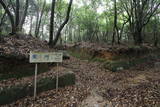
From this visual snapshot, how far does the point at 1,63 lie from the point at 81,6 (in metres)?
23.4

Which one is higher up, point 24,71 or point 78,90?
point 24,71

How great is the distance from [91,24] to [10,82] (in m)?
22.6

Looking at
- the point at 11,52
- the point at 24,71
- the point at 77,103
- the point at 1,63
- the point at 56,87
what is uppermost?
the point at 11,52

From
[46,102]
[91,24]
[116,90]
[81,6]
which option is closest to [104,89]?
[116,90]

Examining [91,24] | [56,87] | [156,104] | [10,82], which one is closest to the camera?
[156,104]

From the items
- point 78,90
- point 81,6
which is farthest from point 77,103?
point 81,6

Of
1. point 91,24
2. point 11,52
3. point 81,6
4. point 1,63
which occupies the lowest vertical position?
point 1,63

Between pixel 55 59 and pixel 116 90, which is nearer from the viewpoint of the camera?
pixel 55 59

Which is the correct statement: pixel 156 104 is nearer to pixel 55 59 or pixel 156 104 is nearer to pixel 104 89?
pixel 104 89

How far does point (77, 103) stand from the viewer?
13.7 ft

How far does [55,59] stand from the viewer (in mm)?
4750

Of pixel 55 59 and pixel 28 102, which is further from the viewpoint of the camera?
pixel 55 59

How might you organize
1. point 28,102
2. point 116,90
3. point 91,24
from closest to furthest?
point 28,102, point 116,90, point 91,24

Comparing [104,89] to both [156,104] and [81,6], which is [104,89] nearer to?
[156,104]
